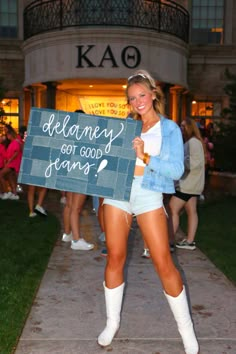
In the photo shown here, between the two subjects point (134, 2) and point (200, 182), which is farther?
point (134, 2)

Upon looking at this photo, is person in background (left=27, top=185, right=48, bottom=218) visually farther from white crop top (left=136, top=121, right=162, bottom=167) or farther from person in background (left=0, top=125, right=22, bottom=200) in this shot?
white crop top (left=136, top=121, right=162, bottom=167)

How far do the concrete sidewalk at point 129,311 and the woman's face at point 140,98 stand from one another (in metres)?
1.71

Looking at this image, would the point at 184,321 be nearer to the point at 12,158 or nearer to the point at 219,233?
the point at 219,233

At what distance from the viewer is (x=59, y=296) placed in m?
4.68

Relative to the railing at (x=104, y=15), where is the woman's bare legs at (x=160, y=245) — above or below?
below

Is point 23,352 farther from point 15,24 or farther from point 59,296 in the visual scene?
point 15,24

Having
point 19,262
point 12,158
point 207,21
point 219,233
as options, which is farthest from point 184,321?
point 207,21

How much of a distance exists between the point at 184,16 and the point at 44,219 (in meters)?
13.2

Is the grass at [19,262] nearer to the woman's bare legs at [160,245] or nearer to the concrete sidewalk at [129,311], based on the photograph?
the concrete sidewalk at [129,311]

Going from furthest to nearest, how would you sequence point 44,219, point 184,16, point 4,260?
point 184,16, point 44,219, point 4,260

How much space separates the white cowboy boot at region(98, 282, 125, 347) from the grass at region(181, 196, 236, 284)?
2014mm

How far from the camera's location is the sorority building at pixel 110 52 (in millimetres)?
16828

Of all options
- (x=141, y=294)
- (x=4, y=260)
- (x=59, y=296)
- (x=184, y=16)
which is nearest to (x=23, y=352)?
(x=59, y=296)

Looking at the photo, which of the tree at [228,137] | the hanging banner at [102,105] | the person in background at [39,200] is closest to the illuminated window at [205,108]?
the hanging banner at [102,105]
